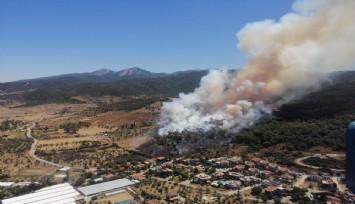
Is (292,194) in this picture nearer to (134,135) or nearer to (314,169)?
(314,169)

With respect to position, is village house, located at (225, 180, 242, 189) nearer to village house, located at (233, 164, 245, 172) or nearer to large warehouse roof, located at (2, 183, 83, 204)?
village house, located at (233, 164, 245, 172)

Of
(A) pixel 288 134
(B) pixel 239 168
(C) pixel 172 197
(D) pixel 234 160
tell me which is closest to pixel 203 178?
(B) pixel 239 168

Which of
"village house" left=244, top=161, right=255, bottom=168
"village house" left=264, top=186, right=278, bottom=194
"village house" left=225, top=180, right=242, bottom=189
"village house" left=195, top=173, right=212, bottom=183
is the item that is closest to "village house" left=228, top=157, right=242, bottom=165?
"village house" left=244, top=161, right=255, bottom=168

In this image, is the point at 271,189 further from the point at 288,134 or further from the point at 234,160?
the point at 288,134

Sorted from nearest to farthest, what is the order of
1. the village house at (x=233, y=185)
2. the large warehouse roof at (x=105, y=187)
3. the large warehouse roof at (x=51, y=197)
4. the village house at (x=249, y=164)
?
the large warehouse roof at (x=51, y=197), the large warehouse roof at (x=105, y=187), the village house at (x=233, y=185), the village house at (x=249, y=164)

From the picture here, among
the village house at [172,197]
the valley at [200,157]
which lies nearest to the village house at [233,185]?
the valley at [200,157]

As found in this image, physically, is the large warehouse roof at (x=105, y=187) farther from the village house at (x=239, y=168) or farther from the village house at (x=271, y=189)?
the village house at (x=271, y=189)
